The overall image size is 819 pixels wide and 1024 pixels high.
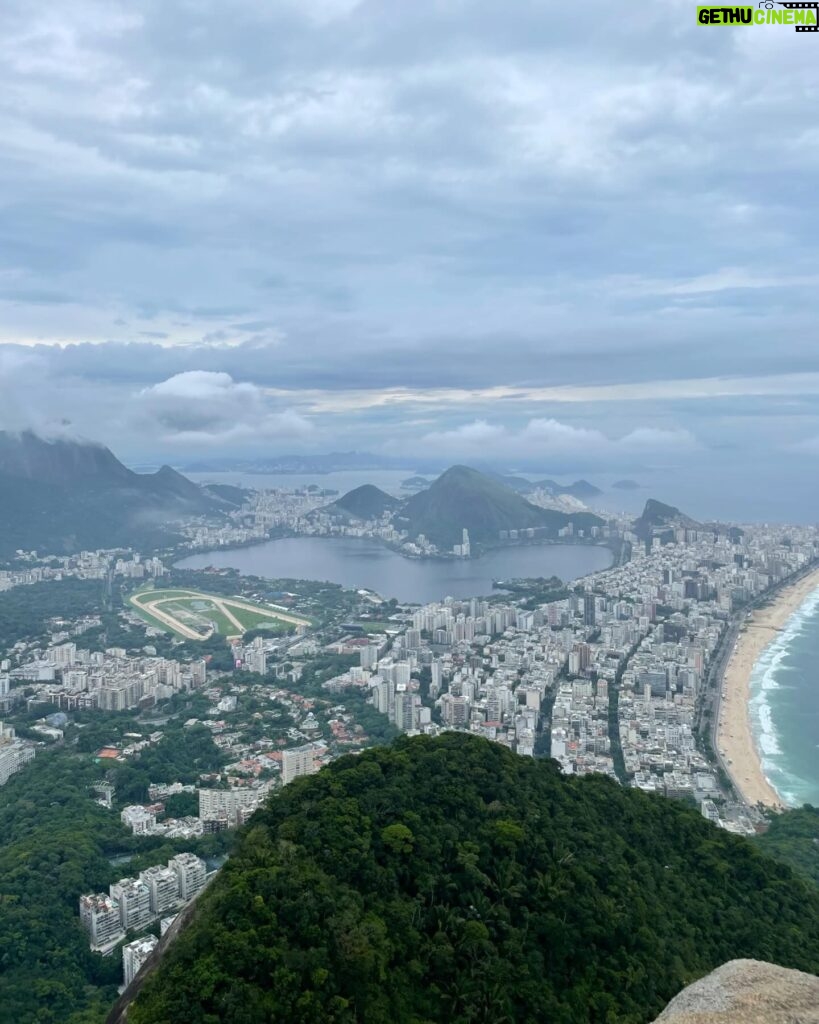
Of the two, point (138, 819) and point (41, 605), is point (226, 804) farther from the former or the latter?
point (41, 605)

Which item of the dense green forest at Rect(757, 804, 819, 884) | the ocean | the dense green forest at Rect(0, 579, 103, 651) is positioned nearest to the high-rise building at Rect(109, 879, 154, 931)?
the dense green forest at Rect(757, 804, 819, 884)

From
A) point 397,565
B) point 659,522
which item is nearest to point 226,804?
point 397,565

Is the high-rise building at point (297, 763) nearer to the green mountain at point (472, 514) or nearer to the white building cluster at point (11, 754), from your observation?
the white building cluster at point (11, 754)

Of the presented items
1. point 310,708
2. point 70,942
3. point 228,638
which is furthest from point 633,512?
point 70,942

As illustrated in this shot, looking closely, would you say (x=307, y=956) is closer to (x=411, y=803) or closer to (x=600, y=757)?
(x=411, y=803)

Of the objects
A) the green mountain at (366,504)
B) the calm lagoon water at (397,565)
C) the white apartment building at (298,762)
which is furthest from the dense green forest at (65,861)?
the green mountain at (366,504)

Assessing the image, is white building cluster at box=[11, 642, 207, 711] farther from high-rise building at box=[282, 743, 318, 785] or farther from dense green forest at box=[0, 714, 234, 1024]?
high-rise building at box=[282, 743, 318, 785]

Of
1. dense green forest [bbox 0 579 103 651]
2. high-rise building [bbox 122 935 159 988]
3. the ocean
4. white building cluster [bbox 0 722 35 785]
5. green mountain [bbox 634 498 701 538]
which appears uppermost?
green mountain [bbox 634 498 701 538]
